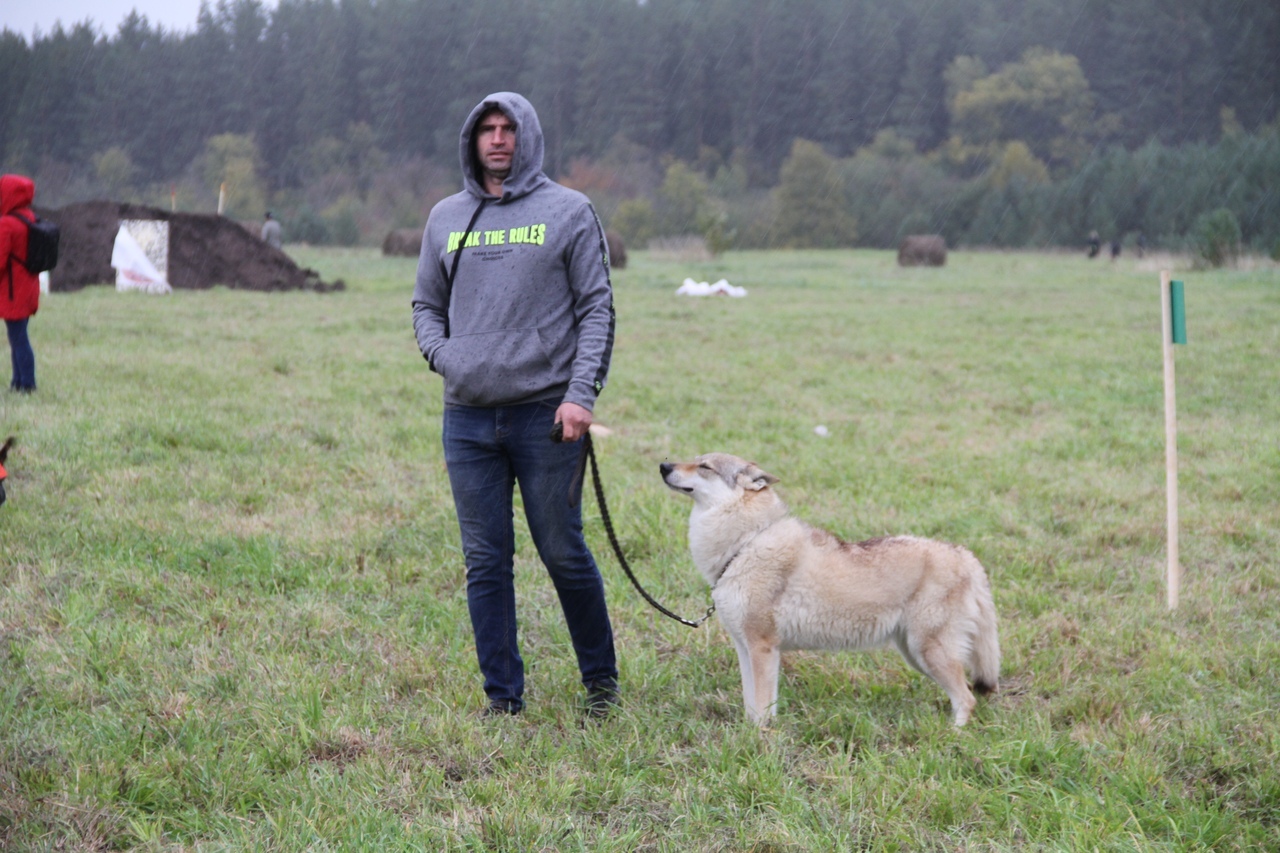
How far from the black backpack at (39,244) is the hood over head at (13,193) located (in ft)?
0.27

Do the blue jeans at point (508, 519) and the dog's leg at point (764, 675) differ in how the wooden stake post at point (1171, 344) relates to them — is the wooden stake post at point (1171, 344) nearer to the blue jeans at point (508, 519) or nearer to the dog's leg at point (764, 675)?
the dog's leg at point (764, 675)

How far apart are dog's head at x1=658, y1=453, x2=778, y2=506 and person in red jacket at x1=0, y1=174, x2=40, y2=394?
7.61 meters

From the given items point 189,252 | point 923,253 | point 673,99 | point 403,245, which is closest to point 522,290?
point 189,252

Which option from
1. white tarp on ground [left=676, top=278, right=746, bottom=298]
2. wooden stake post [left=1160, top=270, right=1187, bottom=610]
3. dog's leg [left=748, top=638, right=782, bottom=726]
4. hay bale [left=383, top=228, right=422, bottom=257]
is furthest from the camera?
hay bale [left=383, top=228, right=422, bottom=257]

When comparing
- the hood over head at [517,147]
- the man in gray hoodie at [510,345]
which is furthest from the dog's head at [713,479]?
the hood over head at [517,147]

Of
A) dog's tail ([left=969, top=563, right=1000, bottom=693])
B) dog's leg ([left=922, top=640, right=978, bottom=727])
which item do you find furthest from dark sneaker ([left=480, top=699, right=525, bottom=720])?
dog's tail ([left=969, top=563, right=1000, bottom=693])

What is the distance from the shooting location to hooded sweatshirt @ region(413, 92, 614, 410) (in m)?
3.55

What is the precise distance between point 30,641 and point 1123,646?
472 centimetres

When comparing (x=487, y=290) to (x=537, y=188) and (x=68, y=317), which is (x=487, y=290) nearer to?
(x=537, y=188)

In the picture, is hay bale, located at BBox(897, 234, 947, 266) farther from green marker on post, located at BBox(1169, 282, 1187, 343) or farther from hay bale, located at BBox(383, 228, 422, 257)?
green marker on post, located at BBox(1169, 282, 1187, 343)

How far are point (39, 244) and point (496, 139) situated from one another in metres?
7.31

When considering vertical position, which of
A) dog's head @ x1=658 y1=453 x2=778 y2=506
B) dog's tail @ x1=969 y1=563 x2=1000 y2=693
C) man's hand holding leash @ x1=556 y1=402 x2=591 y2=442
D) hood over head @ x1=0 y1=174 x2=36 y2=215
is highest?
hood over head @ x1=0 y1=174 x2=36 y2=215

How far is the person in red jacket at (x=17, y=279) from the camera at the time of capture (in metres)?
9.00

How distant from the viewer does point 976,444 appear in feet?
28.9
